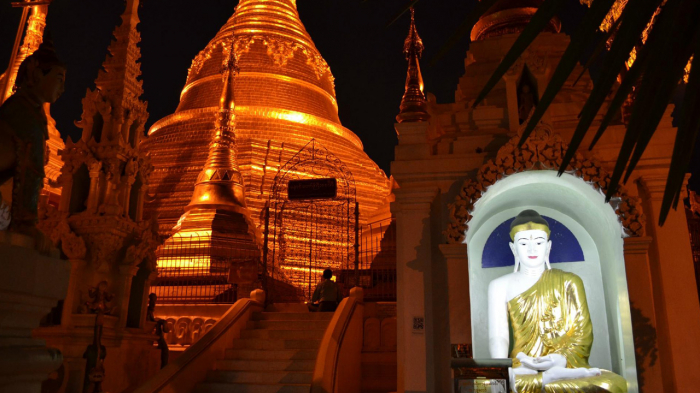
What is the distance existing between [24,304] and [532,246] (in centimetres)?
601

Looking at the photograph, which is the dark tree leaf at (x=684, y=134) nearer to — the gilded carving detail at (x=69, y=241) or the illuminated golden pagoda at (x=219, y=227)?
the gilded carving detail at (x=69, y=241)

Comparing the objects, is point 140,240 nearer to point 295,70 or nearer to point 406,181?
point 406,181

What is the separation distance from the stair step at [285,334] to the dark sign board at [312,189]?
3.74m

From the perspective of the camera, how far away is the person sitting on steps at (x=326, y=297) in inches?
403

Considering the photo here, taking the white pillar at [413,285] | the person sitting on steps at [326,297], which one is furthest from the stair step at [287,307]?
the white pillar at [413,285]

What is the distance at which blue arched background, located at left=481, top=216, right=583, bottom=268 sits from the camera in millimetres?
8117

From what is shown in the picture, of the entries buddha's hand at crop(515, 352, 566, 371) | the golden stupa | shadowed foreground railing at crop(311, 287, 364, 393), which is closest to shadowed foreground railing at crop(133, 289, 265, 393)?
shadowed foreground railing at crop(311, 287, 364, 393)

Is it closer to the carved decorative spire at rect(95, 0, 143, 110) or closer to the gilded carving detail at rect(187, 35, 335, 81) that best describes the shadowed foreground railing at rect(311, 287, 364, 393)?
the carved decorative spire at rect(95, 0, 143, 110)

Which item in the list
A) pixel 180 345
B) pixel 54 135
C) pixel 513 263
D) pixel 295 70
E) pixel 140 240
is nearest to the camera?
pixel 513 263

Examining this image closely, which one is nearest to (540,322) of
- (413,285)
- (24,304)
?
(413,285)

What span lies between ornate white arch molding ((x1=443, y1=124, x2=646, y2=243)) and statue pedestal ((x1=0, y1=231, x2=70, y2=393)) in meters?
4.47

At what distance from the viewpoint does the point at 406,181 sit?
7.25m

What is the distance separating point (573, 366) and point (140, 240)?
24.8ft

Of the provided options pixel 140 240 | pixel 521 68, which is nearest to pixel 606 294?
pixel 521 68
